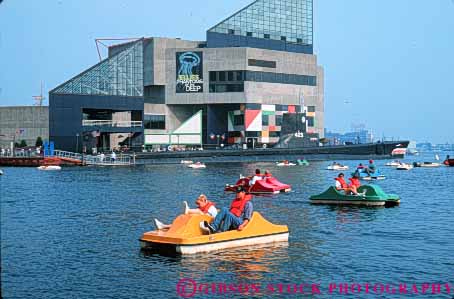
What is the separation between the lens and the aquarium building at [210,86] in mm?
138375

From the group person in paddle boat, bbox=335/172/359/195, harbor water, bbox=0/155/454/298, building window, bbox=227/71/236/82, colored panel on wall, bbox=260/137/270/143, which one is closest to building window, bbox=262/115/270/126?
colored panel on wall, bbox=260/137/270/143

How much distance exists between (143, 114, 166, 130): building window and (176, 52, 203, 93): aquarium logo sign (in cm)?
719

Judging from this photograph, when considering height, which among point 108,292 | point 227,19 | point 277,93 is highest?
point 227,19

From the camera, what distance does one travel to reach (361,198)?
1686 inches

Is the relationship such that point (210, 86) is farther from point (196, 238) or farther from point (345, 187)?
point (196, 238)

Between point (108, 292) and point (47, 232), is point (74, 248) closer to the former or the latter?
point (47, 232)

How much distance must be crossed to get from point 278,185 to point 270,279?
35207 mm

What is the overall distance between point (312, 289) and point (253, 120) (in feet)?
414

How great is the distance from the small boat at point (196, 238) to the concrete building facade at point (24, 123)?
117 meters

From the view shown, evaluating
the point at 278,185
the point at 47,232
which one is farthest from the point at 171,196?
the point at 47,232

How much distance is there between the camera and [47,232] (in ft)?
105

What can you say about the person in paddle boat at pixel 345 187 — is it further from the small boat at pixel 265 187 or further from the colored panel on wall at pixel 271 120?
the colored panel on wall at pixel 271 120

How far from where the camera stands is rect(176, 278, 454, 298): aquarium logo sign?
2012 centimetres

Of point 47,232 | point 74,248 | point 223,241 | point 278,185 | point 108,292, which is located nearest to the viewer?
point 108,292
